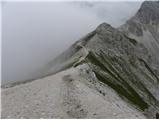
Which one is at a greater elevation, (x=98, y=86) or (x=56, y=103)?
(x=56, y=103)

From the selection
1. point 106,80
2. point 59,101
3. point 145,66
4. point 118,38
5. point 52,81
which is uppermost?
point 59,101

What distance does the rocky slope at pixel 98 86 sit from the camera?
40.5 m

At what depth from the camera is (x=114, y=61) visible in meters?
121

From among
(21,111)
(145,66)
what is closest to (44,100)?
(21,111)

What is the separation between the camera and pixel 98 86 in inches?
2500

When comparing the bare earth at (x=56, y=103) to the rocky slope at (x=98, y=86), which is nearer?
the bare earth at (x=56, y=103)

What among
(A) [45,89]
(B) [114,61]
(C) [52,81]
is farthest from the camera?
(B) [114,61]

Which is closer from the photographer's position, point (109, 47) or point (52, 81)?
point (52, 81)

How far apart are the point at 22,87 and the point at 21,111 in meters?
13.4

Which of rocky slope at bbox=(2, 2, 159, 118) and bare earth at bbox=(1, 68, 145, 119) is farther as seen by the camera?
rocky slope at bbox=(2, 2, 159, 118)

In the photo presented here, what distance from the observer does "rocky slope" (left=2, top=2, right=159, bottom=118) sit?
133ft

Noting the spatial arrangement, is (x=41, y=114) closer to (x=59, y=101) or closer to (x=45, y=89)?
(x=59, y=101)

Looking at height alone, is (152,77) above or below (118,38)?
below

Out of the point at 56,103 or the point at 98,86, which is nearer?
the point at 56,103
